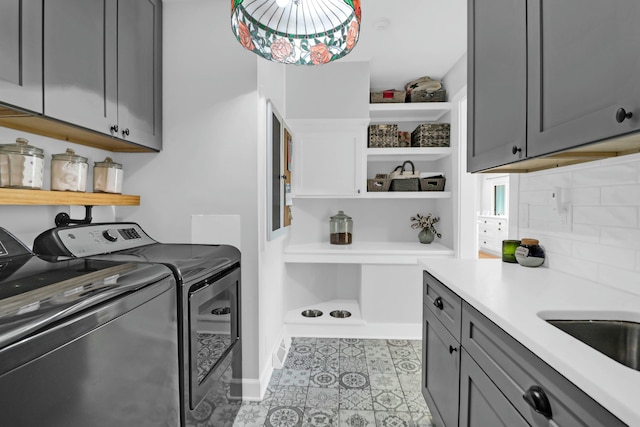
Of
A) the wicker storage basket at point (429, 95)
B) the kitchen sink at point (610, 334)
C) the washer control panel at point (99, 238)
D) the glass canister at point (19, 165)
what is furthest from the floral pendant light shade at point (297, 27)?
the wicker storage basket at point (429, 95)

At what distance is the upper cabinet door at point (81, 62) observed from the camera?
4.40 feet

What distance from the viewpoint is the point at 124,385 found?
0.96 m

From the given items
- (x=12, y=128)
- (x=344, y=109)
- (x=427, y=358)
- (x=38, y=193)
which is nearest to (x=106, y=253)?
(x=38, y=193)

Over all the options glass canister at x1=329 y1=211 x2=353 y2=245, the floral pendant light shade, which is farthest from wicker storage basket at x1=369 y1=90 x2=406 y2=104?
the floral pendant light shade

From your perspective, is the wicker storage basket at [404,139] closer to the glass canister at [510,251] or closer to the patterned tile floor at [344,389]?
the glass canister at [510,251]

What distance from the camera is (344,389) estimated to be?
2.23m

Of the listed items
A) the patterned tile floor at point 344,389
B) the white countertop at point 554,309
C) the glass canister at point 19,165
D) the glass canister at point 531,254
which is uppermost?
the glass canister at point 19,165

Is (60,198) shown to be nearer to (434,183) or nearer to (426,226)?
(434,183)

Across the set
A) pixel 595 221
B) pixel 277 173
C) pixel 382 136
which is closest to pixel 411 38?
pixel 382 136

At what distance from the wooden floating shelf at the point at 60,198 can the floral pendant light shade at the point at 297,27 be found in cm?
108

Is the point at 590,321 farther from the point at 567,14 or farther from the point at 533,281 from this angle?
the point at 567,14

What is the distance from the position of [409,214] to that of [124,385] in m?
3.06

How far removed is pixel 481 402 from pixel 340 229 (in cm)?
223

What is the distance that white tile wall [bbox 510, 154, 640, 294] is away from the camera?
125 cm
